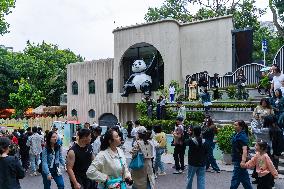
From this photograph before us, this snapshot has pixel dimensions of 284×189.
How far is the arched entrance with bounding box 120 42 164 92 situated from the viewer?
A: 1194 inches

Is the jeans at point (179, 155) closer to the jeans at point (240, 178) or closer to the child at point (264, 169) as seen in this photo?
the jeans at point (240, 178)

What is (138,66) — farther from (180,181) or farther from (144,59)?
(180,181)

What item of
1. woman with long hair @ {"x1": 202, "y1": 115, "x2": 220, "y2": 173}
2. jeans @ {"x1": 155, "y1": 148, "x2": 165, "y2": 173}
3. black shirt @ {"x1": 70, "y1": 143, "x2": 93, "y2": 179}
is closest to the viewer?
black shirt @ {"x1": 70, "y1": 143, "x2": 93, "y2": 179}

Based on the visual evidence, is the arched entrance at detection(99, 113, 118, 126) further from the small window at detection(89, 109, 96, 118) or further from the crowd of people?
the crowd of people

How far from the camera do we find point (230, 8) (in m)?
43.8

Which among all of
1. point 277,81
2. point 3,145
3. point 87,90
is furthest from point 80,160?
point 87,90

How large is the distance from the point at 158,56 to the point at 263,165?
2215cm

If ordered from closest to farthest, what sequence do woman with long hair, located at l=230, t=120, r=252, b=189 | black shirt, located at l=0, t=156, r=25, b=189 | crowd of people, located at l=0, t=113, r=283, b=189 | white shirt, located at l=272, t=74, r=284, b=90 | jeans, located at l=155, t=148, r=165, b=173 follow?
crowd of people, located at l=0, t=113, r=283, b=189 → black shirt, located at l=0, t=156, r=25, b=189 → woman with long hair, located at l=230, t=120, r=252, b=189 → jeans, located at l=155, t=148, r=165, b=173 → white shirt, located at l=272, t=74, r=284, b=90

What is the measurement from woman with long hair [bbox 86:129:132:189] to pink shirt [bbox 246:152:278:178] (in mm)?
3306

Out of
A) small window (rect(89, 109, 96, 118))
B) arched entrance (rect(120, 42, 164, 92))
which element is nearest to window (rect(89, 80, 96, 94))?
small window (rect(89, 109, 96, 118))

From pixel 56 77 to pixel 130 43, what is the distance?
714 inches

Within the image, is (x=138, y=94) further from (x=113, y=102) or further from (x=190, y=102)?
(x=190, y=102)

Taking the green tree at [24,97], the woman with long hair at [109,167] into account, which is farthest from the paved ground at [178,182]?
the green tree at [24,97]

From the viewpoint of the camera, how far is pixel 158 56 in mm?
30312
